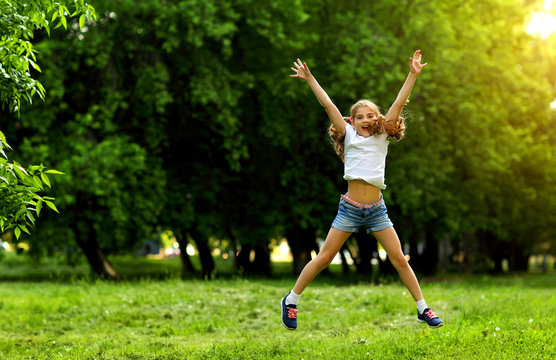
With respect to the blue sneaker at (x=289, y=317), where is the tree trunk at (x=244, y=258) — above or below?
above

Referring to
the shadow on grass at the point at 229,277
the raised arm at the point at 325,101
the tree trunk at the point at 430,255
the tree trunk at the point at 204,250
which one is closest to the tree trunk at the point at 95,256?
the shadow on grass at the point at 229,277

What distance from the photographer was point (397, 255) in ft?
21.3

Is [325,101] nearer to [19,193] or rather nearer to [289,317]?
A: [289,317]

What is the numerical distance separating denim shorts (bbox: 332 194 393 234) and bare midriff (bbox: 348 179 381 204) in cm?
8

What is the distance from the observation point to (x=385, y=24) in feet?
71.1

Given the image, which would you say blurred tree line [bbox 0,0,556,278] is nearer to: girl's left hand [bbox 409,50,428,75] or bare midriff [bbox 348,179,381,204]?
bare midriff [bbox 348,179,381,204]

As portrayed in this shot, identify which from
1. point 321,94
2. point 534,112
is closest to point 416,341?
point 321,94

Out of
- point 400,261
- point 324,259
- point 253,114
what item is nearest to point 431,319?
point 400,261

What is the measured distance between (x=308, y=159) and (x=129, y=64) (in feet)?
22.0

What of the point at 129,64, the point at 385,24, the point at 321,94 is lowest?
the point at 321,94

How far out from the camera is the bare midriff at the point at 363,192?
6430 mm

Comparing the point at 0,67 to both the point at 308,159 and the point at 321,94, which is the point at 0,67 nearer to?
the point at 321,94

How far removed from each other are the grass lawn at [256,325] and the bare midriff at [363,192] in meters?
1.65

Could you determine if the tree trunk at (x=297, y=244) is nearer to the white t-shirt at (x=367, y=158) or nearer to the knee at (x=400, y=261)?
the knee at (x=400, y=261)
